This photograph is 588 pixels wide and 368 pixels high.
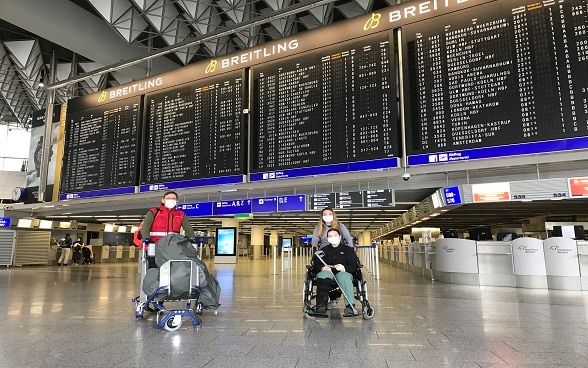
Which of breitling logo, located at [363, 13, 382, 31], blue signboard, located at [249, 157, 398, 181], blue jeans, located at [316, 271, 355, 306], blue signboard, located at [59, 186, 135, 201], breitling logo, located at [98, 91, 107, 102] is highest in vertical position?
breitling logo, located at [363, 13, 382, 31]

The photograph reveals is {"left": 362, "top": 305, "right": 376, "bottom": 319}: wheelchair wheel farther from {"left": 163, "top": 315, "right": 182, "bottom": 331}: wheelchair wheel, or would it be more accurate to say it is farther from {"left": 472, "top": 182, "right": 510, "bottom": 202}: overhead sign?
{"left": 472, "top": 182, "right": 510, "bottom": 202}: overhead sign

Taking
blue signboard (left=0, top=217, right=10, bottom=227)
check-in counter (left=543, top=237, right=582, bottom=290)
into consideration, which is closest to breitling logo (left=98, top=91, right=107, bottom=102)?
blue signboard (left=0, top=217, right=10, bottom=227)

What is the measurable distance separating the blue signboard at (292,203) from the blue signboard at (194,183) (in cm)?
130

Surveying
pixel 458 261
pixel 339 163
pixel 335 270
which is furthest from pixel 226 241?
pixel 335 270

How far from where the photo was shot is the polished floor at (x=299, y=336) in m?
2.72

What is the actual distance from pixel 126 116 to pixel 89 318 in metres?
9.07

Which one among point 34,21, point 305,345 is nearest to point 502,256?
point 305,345

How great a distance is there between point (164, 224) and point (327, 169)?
15.5 feet

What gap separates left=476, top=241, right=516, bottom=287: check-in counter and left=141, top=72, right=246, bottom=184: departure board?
244 inches

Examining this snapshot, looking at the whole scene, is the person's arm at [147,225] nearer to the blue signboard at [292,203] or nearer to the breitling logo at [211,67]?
the blue signboard at [292,203]

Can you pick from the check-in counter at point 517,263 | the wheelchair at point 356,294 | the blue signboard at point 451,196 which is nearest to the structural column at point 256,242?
the check-in counter at point 517,263

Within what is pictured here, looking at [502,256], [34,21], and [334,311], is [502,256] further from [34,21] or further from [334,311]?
[34,21]

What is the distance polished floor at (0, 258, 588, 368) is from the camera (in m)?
2.72

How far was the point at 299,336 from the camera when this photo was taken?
11.5ft
